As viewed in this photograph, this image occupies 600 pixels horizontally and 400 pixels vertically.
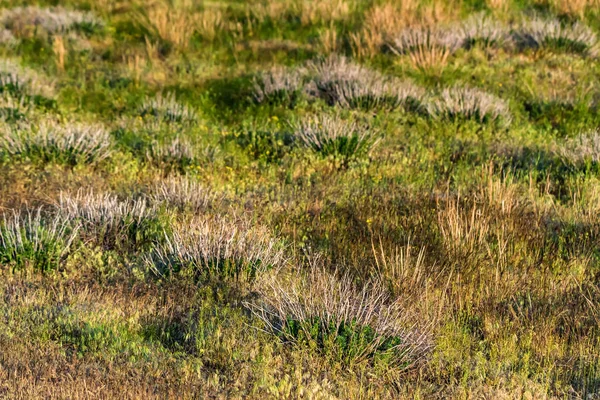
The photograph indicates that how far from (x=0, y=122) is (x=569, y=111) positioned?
6393mm

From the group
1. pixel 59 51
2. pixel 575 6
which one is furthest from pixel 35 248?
pixel 575 6

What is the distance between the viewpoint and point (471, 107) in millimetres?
8320

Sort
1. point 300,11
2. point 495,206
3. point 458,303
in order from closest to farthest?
1. point 458,303
2. point 495,206
3. point 300,11

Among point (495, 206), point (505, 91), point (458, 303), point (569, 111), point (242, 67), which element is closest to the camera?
point (458, 303)

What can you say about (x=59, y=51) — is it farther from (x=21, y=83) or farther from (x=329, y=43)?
(x=329, y=43)

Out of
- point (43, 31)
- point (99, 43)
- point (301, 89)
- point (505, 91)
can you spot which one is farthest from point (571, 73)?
point (43, 31)

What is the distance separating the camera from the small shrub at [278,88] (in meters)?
8.89

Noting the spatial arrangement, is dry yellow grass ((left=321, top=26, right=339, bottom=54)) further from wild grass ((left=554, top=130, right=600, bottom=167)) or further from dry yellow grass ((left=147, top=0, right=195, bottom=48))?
wild grass ((left=554, top=130, right=600, bottom=167))

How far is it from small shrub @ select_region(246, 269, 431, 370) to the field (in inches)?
0.7

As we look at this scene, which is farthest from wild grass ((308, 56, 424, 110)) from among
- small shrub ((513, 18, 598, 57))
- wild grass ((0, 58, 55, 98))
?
wild grass ((0, 58, 55, 98))

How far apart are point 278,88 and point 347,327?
5.40m

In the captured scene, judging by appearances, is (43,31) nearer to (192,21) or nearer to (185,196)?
(192,21)

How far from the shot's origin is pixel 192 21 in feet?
38.8

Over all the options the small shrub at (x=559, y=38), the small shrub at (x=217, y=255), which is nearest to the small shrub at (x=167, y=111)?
the small shrub at (x=217, y=255)
